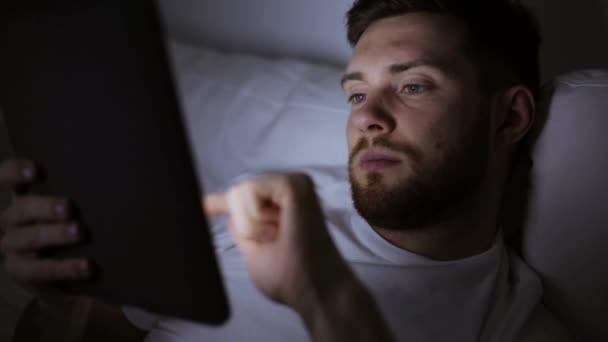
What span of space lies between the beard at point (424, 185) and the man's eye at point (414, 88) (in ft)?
0.22

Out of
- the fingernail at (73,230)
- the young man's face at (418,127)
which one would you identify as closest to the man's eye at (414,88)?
the young man's face at (418,127)

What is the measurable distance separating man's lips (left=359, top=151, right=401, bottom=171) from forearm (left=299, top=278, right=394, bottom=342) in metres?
0.20

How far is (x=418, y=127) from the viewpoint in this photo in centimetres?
51

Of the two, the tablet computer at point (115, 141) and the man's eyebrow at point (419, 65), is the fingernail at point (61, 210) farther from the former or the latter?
the man's eyebrow at point (419, 65)

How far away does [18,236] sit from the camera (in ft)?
1.28

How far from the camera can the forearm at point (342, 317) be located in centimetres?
32

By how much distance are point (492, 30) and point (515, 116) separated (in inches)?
4.5

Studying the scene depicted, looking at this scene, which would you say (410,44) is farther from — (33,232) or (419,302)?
(33,232)

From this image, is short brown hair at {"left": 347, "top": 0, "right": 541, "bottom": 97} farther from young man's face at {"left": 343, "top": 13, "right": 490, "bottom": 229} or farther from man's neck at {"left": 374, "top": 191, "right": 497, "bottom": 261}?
man's neck at {"left": 374, "top": 191, "right": 497, "bottom": 261}

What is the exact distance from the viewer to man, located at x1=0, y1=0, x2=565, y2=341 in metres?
0.51

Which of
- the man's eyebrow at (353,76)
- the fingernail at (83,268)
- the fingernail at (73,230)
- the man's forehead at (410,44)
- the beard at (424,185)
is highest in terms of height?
the man's forehead at (410,44)

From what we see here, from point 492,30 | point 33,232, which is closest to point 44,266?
point 33,232

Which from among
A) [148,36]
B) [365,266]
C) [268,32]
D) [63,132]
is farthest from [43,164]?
[268,32]

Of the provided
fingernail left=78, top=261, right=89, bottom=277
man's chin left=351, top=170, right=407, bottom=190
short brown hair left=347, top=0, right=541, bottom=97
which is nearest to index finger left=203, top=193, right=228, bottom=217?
fingernail left=78, top=261, right=89, bottom=277
